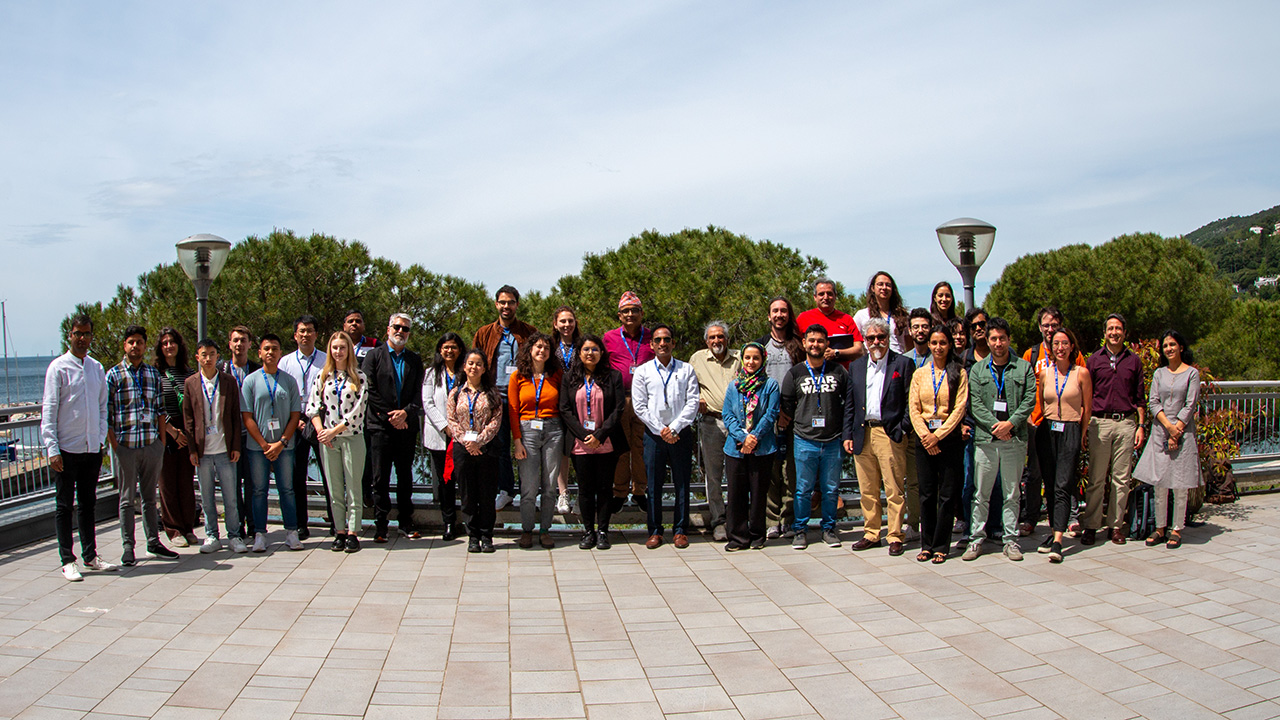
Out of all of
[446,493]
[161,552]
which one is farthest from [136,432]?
[446,493]

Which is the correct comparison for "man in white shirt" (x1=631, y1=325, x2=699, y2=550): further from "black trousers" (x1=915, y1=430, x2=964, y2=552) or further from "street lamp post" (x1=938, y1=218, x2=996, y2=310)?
"street lamp post" (x1=938, y1=218, x2=996, y2=310)

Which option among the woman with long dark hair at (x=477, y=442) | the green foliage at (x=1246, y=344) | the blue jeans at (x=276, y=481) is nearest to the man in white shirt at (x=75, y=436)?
the blue jeans at (x=276, y=481)

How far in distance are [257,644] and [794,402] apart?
13.5 feet

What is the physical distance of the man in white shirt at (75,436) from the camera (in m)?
5.54

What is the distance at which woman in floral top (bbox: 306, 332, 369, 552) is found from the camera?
6.19 metres

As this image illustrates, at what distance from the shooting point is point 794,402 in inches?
252

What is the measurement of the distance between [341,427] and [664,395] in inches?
99.9

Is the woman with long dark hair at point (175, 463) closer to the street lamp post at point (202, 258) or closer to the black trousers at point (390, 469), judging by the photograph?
the street lamp post at point (202, 258)

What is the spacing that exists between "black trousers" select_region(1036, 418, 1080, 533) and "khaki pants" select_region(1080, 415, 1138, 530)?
0.26 meters

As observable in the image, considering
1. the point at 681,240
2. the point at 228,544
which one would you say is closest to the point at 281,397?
the point at 228,544

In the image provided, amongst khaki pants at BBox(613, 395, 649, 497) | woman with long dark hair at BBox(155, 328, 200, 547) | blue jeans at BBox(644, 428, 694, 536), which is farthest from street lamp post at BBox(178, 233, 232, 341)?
blue jeans at BBox(644, 428, 694, 536)

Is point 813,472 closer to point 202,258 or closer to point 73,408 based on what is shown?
point 73,408

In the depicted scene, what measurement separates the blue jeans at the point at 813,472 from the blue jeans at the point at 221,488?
451 centimetres

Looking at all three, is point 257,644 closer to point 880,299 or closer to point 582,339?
point 582,339
